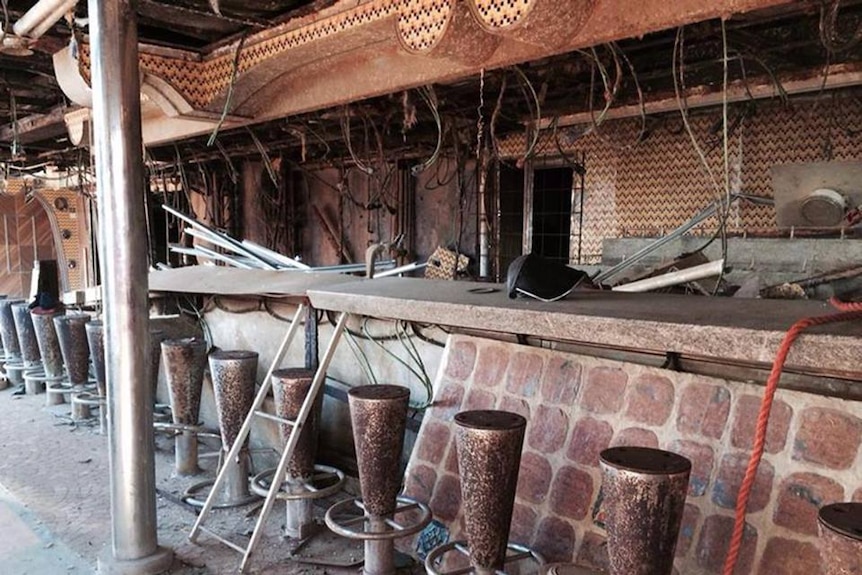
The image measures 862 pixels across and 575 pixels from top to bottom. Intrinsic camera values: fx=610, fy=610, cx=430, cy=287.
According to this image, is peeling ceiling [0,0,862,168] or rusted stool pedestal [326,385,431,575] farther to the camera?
peeling ceiling [0,0,862,168]

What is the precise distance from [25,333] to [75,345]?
1.51m

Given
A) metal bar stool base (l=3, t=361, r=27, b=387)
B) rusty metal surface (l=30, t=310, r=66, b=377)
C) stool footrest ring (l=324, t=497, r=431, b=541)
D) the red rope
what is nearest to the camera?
Answer: the red rope

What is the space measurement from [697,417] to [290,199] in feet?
25.5

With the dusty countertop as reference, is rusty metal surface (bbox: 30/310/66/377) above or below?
below

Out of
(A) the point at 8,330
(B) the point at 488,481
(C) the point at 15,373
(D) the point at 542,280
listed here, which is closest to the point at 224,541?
(B) the point at 488,481

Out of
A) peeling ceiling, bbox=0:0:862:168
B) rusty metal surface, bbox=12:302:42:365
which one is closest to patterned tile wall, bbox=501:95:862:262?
peeling ceiling, bbox=0:0:862:168

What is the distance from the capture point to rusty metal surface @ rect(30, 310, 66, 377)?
5758 millimetres

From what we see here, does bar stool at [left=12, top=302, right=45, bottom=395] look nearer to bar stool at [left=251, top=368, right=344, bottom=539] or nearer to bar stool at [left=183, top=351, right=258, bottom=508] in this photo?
bar stool at [left=183, top=351, right=258, bottom=508]

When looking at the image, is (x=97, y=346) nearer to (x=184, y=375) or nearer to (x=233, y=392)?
(x=184, y=375)

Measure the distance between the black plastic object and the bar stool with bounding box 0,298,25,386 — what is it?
6.20 m

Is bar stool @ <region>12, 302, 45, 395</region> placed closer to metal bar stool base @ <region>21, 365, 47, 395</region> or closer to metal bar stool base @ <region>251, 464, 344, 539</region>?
metal bar stool base @ <region>21, 365, 47, 395</region>

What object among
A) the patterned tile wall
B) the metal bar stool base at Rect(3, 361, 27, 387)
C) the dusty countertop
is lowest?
the metal bar stool base at Rect(3, 361, 27, 387)

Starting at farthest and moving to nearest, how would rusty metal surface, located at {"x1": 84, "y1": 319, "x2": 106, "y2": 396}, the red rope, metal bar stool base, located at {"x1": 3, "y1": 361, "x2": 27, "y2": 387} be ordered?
1. metal bar stool base, located at {"x1": 3, "y1": 361, "x2": 27, "y2": 387}
2. rusty metal surface, located at {"x1": 84, "y1": 319, "x2": 106, "y2": 396}
3. the red rope

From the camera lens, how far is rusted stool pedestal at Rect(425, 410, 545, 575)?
209cm
